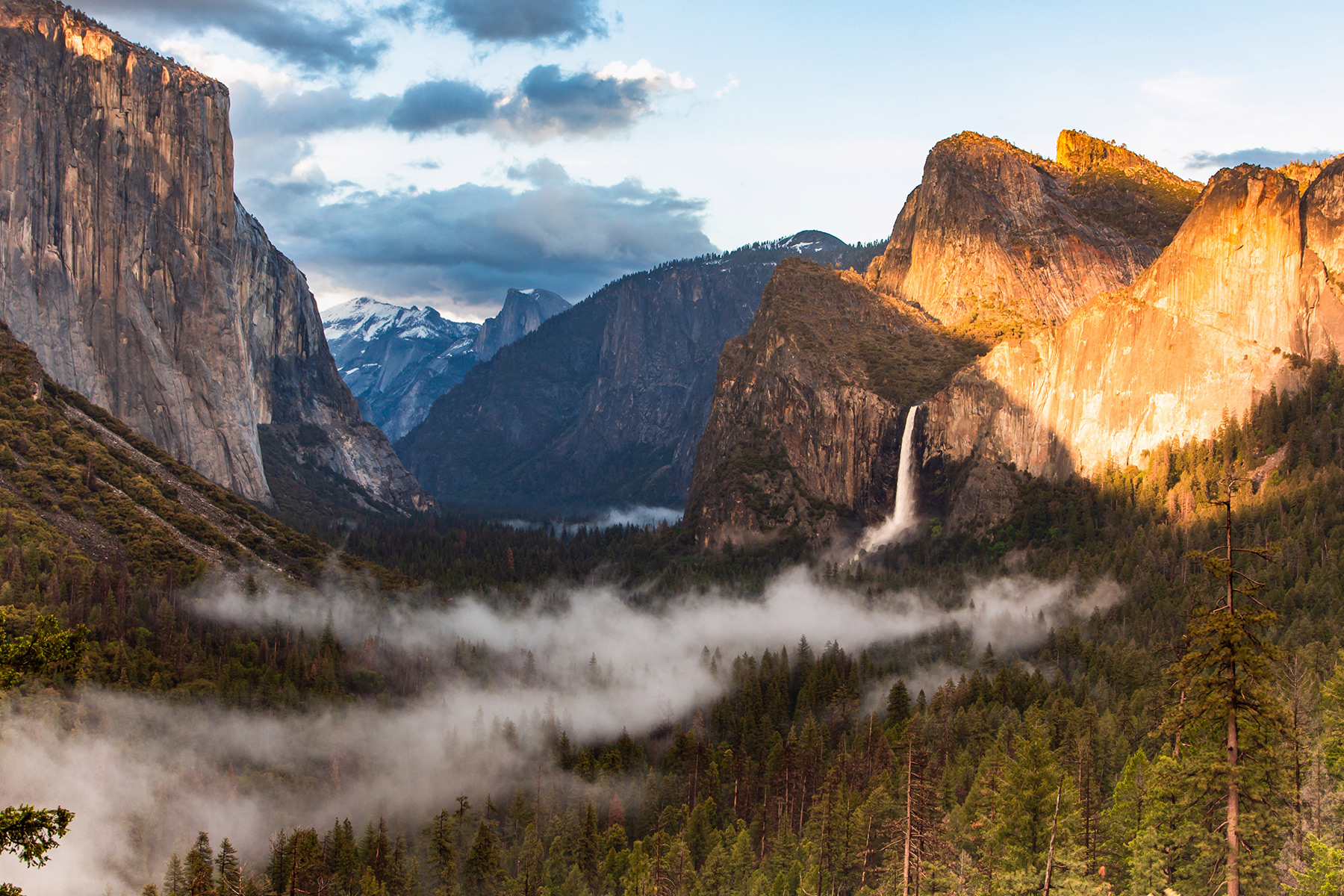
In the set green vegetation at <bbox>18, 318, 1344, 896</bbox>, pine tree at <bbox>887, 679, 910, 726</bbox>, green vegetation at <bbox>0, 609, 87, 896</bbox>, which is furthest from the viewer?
pine tree at <bbox>887, 679, 910, 726</bbox>

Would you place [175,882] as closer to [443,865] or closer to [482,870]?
[443,865]

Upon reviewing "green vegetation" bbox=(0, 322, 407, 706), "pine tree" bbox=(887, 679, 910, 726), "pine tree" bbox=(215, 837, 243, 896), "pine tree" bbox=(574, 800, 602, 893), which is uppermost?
"green vegetation" bbox=(0, 322, 407, 706)

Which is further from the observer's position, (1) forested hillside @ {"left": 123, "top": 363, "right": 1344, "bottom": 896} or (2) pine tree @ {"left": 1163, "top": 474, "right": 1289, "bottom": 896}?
(1) forested hillside @ {"left": 123, "top": 363, "right": 1344, "bottom": 896}

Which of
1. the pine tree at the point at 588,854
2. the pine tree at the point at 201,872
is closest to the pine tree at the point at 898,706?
the pine tree at the point at 588,854

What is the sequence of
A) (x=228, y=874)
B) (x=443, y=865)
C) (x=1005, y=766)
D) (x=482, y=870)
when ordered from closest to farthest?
1. (x=1005, y=766)
2. (x=228, y=874)
3. (x=443, y=865)
4. (x=482, y=870)

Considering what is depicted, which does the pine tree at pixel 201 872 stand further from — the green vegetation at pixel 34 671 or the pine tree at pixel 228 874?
the green vegetation at pixel 34 671

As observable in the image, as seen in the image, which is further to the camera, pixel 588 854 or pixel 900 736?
pixel 900 736

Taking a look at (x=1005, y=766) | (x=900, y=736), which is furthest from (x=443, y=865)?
(x=1005, y=766)

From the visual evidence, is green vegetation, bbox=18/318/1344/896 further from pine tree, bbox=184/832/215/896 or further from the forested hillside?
pine tree, bbox=184/832/215/896

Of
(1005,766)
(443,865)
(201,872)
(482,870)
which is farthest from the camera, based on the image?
(482,870)

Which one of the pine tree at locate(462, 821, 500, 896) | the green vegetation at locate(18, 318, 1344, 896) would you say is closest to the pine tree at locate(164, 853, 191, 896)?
the green vegetation at locate(18, 318, 1344, 896)

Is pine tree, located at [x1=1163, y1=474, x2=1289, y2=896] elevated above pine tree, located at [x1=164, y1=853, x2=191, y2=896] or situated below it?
above
